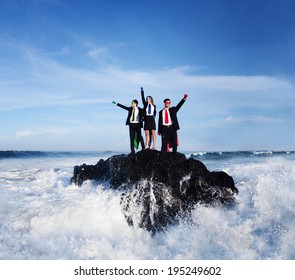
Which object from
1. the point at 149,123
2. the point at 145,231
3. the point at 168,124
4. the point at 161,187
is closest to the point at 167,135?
the point at 168,124

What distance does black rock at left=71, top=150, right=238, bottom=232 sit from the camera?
7.74 metres

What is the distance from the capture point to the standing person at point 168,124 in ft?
32.1

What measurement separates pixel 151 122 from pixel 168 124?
65 centimetres

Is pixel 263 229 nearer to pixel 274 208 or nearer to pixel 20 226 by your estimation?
pixel 274 208

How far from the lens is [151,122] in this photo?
10.2 m

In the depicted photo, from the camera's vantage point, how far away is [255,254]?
19.8 feet

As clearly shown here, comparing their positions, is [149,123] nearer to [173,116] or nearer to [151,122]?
[151,122]

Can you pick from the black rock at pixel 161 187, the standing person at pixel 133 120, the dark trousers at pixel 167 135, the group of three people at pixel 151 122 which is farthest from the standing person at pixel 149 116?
the black rock at pixel 161 187

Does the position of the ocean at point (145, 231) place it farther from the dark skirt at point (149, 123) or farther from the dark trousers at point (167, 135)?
the dark skirt at point (149, 123)

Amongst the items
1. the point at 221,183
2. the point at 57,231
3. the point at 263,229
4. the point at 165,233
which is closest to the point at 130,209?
the point at 165,233

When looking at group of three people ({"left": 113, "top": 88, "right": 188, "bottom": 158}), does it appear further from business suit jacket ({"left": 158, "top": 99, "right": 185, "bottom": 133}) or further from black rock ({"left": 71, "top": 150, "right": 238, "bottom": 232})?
black rock ({"left": 71, "top": 150, "right": 238, "bottom": 232})

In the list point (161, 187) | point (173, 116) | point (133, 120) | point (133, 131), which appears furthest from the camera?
point (133, 131)

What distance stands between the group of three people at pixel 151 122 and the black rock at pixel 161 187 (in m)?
0.63
